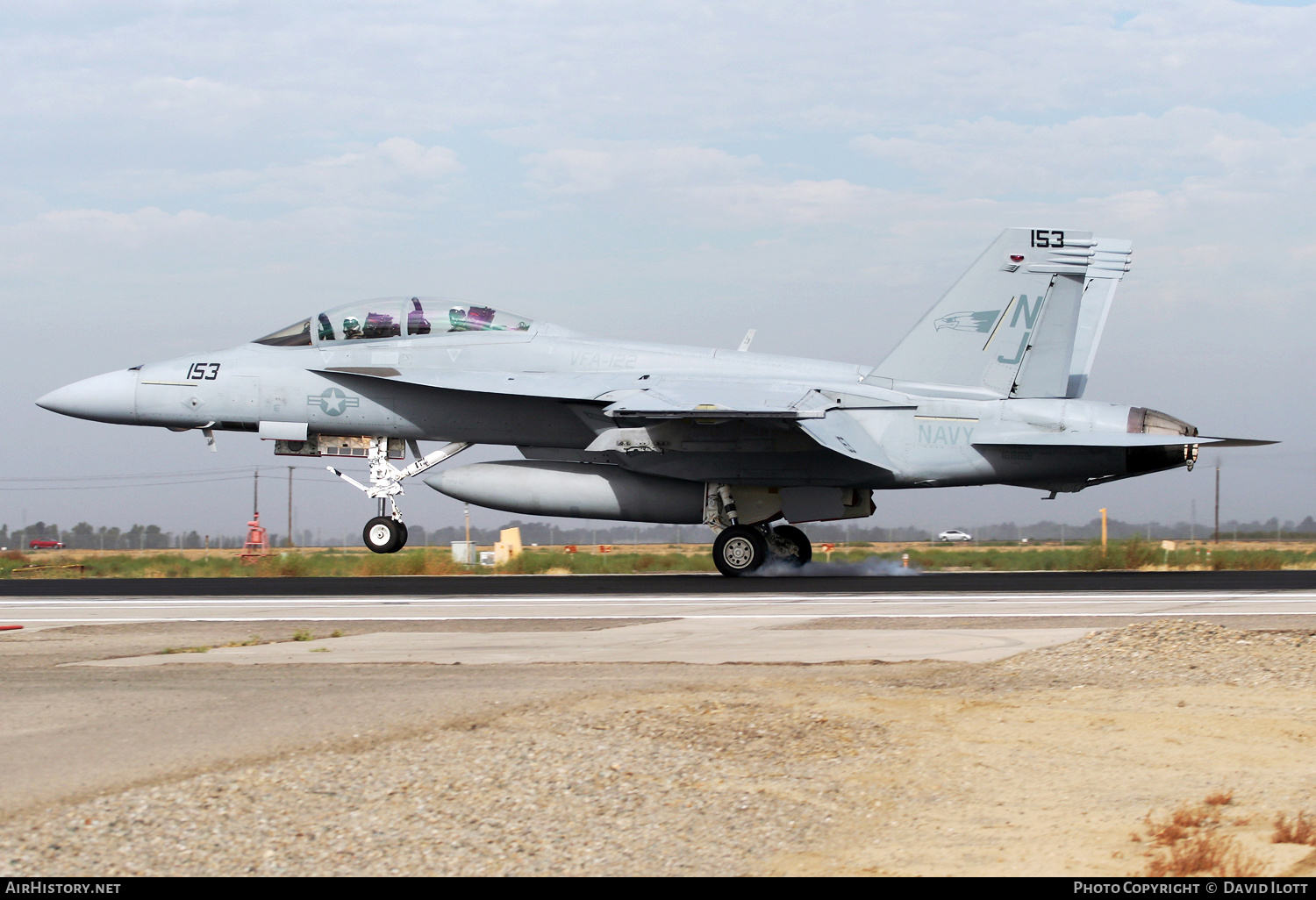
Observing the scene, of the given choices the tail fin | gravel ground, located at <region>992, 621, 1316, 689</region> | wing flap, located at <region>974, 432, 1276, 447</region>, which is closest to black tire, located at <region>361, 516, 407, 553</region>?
the tail fin

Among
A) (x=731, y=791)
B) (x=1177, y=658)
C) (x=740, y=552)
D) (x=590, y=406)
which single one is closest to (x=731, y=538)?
(x=740, y=552)

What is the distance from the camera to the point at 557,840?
3.71 m

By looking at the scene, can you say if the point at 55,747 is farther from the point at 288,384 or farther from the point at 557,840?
the point at 288,384

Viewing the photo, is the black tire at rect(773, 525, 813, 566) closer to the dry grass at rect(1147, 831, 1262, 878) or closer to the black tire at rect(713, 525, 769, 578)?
the black tire at rect(713, 525, 769, 578)

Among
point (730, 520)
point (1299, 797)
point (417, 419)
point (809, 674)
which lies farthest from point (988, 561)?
point (1299, 797)

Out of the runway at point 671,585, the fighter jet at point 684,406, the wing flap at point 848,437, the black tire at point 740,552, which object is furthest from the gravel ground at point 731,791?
the black tire at point 740,552

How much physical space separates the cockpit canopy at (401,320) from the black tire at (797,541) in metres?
5.42

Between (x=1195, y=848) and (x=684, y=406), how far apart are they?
1211cm

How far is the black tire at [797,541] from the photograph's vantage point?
721 inches

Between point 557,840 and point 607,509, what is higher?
point 607,509

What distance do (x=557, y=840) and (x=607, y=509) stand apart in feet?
44.5

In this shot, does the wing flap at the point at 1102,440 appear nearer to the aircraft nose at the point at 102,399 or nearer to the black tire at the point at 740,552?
the black tire at the point at 740,552

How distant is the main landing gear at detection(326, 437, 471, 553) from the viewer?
1738 centimetres

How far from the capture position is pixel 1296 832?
3.78m
